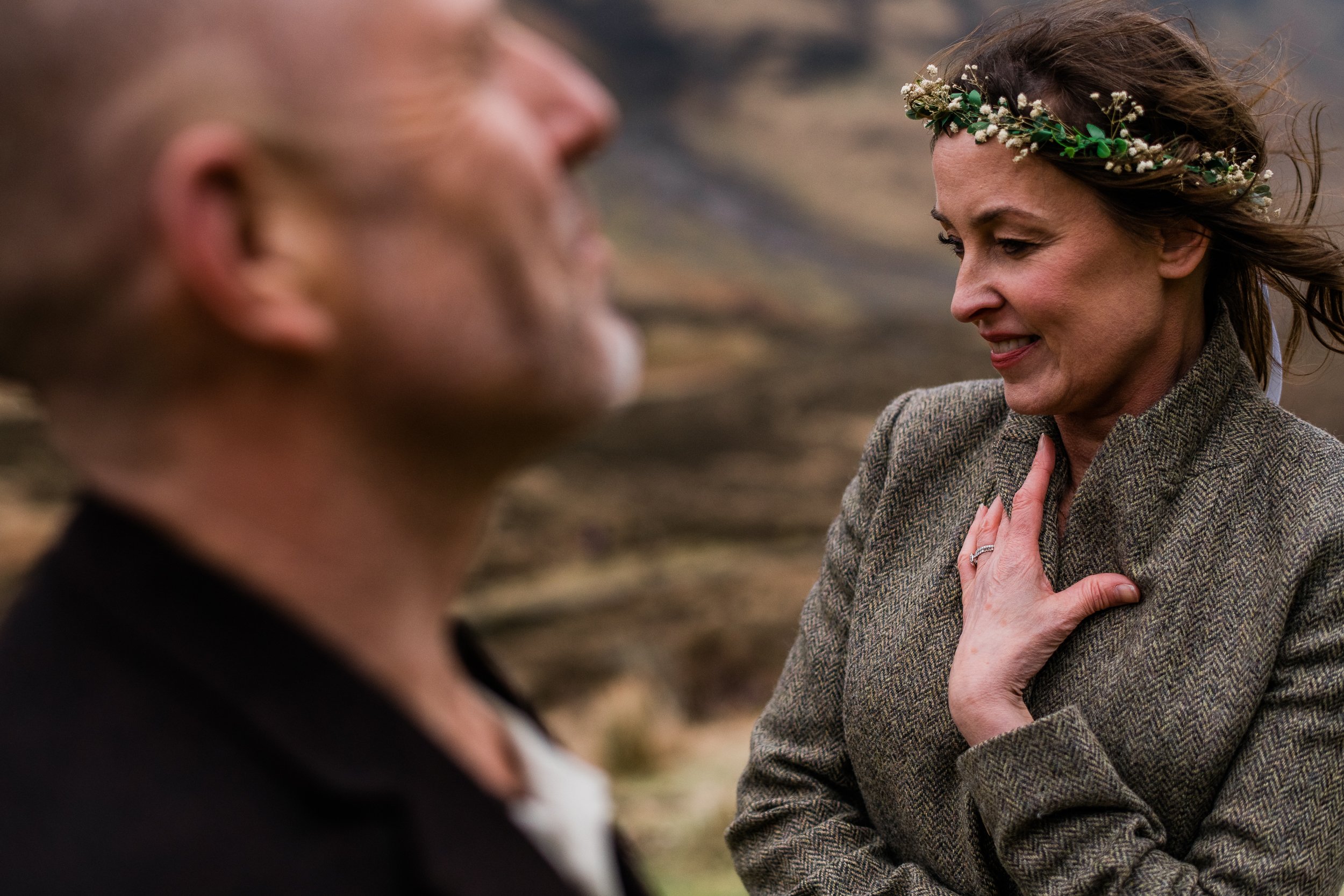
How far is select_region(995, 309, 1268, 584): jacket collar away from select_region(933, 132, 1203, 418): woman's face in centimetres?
8

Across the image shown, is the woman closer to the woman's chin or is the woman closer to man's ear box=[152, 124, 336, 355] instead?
the woman's chin

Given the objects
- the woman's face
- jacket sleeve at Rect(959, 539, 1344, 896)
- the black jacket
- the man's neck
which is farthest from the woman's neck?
the black jacket

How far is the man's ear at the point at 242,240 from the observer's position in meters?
0.91

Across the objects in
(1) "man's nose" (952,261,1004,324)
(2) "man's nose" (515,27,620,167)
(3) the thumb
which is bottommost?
(3) the thumb

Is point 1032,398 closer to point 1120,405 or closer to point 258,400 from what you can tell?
point 1120,405

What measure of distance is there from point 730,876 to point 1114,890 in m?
4.24

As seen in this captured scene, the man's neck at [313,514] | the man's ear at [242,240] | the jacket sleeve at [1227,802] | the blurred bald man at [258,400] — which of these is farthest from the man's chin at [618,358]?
the jacket sleeve at [1227,802]

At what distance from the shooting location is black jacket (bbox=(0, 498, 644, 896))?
2.93 ft

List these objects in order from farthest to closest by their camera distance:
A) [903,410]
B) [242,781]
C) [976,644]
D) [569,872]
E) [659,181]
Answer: [659,181], [903,410], [976,644], [569,872], [242,781]

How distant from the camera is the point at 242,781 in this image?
0.94 meters

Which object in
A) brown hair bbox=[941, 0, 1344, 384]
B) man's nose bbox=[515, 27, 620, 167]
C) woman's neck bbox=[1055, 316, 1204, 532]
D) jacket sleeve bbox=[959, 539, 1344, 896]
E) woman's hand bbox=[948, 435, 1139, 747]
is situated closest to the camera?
man's nose bbox=[515, 27, 620, 167]

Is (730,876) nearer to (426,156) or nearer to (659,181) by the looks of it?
(426,156)

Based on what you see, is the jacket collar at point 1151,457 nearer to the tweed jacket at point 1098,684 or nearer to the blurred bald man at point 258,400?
the tweed jacket at point 1098,684

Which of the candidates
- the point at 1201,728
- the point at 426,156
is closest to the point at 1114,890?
the point at 1201,728
